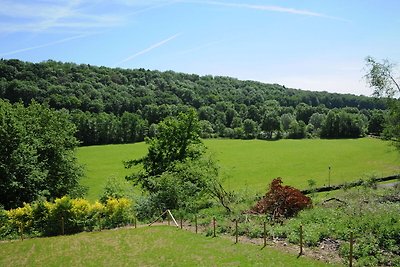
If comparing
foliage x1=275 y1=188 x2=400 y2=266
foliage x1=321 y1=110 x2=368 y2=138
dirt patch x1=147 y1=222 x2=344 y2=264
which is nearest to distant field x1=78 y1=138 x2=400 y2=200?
foliage x1=321 y1=110 x2=368 y2=138

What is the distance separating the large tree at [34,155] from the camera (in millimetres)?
28859

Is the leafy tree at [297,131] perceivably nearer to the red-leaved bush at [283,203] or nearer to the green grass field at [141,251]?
the red-leaved bush at [283,203]

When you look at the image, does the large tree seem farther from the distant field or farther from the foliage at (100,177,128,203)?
the distant field

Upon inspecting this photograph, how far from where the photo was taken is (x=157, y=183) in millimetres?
31328

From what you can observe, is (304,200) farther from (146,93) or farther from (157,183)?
(146,93)

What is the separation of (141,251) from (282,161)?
56.8 meters

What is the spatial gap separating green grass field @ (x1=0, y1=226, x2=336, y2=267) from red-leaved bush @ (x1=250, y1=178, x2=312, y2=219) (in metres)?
6.12

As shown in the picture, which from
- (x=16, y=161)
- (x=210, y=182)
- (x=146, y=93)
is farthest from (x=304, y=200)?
(x=146, y=93)

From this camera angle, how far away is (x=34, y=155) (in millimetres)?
31812

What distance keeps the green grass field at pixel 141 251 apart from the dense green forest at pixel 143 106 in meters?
67.1

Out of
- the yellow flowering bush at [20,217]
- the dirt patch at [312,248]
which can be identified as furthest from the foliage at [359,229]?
the yellow flowering bush at [20,217]

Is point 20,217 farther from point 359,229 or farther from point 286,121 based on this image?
point 286,121

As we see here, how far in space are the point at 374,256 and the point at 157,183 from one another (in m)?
19.6

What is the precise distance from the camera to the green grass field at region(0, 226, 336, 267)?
16.3 meters
